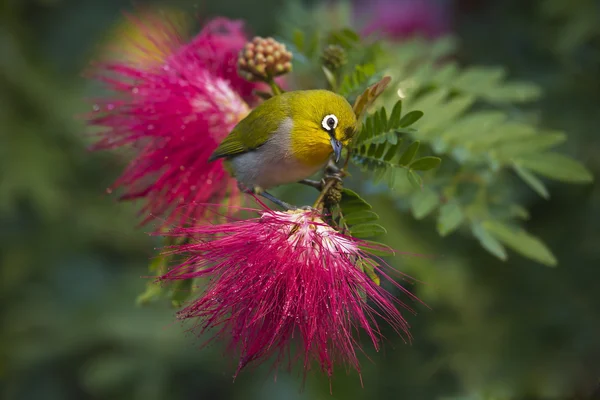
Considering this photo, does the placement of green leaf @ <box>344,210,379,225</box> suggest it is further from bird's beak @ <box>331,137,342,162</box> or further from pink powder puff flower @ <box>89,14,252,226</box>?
pink powder puff flower @ <box>89,14,252,226</box>

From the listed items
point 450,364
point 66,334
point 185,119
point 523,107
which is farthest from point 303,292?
point 66,334

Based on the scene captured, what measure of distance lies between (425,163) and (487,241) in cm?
53

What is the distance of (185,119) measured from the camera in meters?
2.10

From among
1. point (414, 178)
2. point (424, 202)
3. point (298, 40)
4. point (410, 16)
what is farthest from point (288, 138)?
point (410, 16)

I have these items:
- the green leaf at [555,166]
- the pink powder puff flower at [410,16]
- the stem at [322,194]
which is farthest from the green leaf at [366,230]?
the pink powder puff flower at [410,16]

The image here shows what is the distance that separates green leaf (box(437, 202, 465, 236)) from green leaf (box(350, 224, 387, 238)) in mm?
416

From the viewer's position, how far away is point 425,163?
5.60ft

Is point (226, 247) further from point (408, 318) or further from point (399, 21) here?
point (399, 21)

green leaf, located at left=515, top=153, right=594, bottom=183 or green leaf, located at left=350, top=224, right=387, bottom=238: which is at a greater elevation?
green leaf, located at left=515, top=153, right=594, bottom=183

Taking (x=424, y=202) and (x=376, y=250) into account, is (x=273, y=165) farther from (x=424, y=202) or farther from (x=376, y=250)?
(x=424, y=202)

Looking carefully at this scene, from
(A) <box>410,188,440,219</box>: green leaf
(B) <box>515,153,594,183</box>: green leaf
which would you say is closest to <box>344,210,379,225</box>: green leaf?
(A) <box>410,188,440,219</box>: green leaf

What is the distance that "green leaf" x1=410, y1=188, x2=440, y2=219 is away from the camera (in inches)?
80.8

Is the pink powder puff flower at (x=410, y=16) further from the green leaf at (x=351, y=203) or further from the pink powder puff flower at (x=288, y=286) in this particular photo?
the pink powder puff flower at (x=288, y=286)

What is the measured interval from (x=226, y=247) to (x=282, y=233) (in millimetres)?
158
